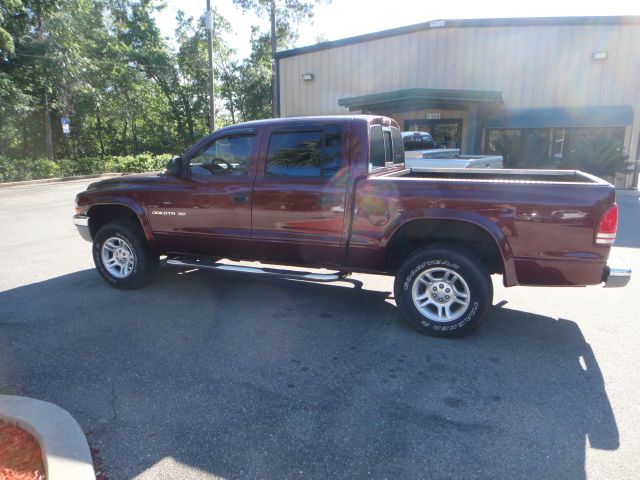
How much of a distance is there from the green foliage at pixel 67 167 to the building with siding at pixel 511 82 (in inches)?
497

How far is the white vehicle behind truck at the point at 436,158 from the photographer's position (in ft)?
28.9

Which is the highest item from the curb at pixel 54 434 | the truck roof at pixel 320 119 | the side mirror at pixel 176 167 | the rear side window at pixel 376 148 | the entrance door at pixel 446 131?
the entrance door at pixel 446 131

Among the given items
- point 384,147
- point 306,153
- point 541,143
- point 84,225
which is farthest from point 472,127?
point 84,225

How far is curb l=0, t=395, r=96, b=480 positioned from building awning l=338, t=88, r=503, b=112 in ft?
47.7

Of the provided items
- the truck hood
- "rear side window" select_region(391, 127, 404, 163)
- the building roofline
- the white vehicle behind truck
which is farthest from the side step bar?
the building roofline

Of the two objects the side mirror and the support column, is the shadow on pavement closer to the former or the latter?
the side mirror

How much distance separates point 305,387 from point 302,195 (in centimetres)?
190

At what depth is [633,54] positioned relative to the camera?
15.4 metres

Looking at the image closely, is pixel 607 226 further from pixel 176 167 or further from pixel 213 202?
pixel 176 167

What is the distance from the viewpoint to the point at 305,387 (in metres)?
3.24

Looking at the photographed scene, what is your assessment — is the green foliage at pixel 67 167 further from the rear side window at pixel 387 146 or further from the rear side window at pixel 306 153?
the rear side window at pixel 387 146

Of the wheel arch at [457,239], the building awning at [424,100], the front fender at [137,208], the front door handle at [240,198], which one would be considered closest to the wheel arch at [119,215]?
the front fender at [137,208]

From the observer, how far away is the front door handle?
4660 millimetres

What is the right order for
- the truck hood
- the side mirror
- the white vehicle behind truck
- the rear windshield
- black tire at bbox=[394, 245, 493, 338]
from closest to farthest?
black tire at bbox=[394, 245, 493, 338]
the rear windshield
the side mirror
the truck hood
the white vehicle behind truck
